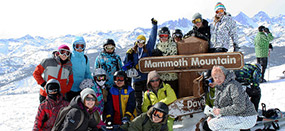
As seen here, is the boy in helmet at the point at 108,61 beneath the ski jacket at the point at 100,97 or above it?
above

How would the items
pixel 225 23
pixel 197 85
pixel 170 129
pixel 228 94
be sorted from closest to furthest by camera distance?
pixel 228 94 < pixel 170 129 < pixel 197 85 < pixel 225 23

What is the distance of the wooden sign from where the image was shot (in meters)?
4.01

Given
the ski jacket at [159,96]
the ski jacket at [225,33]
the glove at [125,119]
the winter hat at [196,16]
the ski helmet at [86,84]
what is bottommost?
the glove at [125,119]

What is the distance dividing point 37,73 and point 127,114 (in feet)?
6.00

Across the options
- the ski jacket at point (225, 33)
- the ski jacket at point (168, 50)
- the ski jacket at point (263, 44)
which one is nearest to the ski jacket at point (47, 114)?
the ski jacket at point (168, 50)

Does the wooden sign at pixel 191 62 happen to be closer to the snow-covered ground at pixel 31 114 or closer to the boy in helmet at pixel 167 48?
the boy in helmet at pixel 167 48

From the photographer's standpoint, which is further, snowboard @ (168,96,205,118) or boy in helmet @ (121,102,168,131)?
snowboard @ (168,96,205,118)

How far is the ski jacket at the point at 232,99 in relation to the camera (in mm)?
3053

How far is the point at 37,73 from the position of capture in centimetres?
415

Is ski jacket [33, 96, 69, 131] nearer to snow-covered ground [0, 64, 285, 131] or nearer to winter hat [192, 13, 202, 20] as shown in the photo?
snow-covered ground [0, 64, 285, 131]

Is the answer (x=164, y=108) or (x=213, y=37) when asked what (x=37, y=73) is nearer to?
(x=164, y=108)

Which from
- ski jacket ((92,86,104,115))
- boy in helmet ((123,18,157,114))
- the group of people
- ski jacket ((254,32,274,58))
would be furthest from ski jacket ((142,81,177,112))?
ski jacket ((254,32,274,58))

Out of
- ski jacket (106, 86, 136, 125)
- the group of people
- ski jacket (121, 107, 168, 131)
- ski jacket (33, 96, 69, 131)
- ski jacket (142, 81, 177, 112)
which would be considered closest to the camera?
the group of people

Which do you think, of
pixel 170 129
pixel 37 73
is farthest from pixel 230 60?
pixel 37 73
